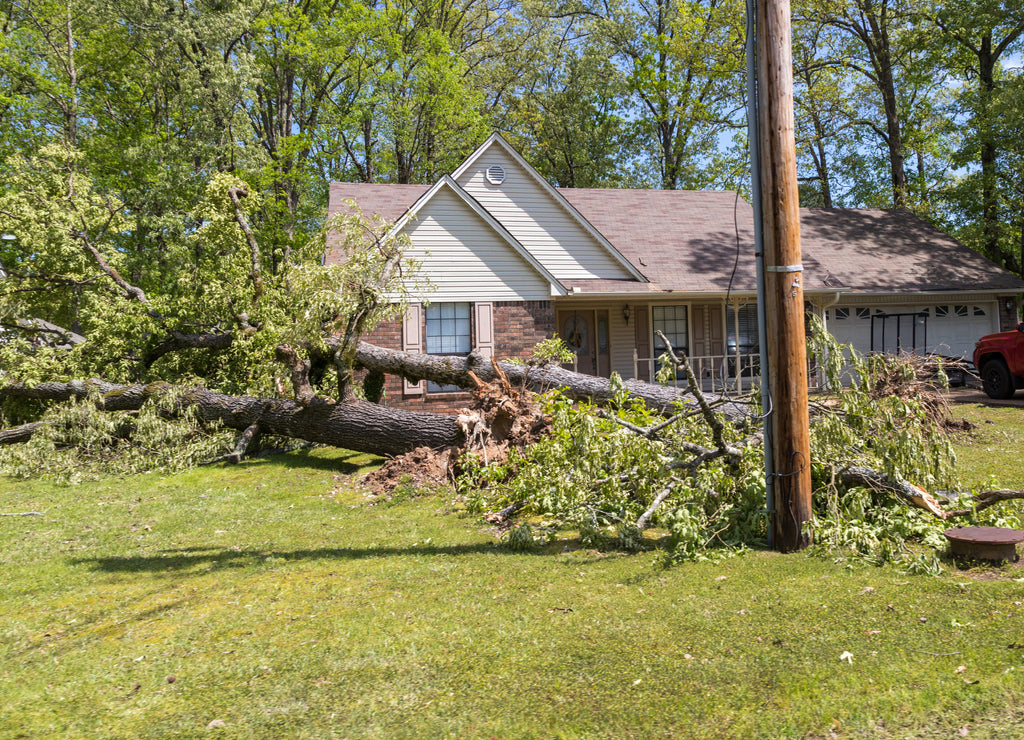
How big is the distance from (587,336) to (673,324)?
2.53 m

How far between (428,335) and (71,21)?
1644 cm

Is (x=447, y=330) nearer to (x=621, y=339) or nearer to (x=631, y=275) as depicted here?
(x=631, y=275)

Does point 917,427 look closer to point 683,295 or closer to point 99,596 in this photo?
point 99,596

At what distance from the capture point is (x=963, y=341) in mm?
21438

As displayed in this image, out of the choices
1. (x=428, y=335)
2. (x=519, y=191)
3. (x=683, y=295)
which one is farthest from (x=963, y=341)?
(x=428, y=335)

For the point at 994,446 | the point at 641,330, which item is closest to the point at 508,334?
the point at 641,330

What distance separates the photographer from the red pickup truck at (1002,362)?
14.6m

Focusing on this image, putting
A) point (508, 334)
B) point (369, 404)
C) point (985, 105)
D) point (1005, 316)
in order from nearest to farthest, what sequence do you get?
point (369, 404), point (508, 334), point (1005, 316), point (985, 105)

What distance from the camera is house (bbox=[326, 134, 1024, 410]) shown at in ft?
53.5

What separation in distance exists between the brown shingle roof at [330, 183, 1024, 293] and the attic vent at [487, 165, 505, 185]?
2005 mm

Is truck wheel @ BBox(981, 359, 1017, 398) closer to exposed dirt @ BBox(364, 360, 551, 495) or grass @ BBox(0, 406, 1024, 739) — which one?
exposed dirt @ BBox(364, 360, 551, 495)

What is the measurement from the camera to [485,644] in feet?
14.5

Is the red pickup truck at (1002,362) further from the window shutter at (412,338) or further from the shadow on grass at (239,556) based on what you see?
the shadow on grass at (239,556)

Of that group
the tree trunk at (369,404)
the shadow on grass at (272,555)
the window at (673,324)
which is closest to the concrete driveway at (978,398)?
the window at (673,324)
